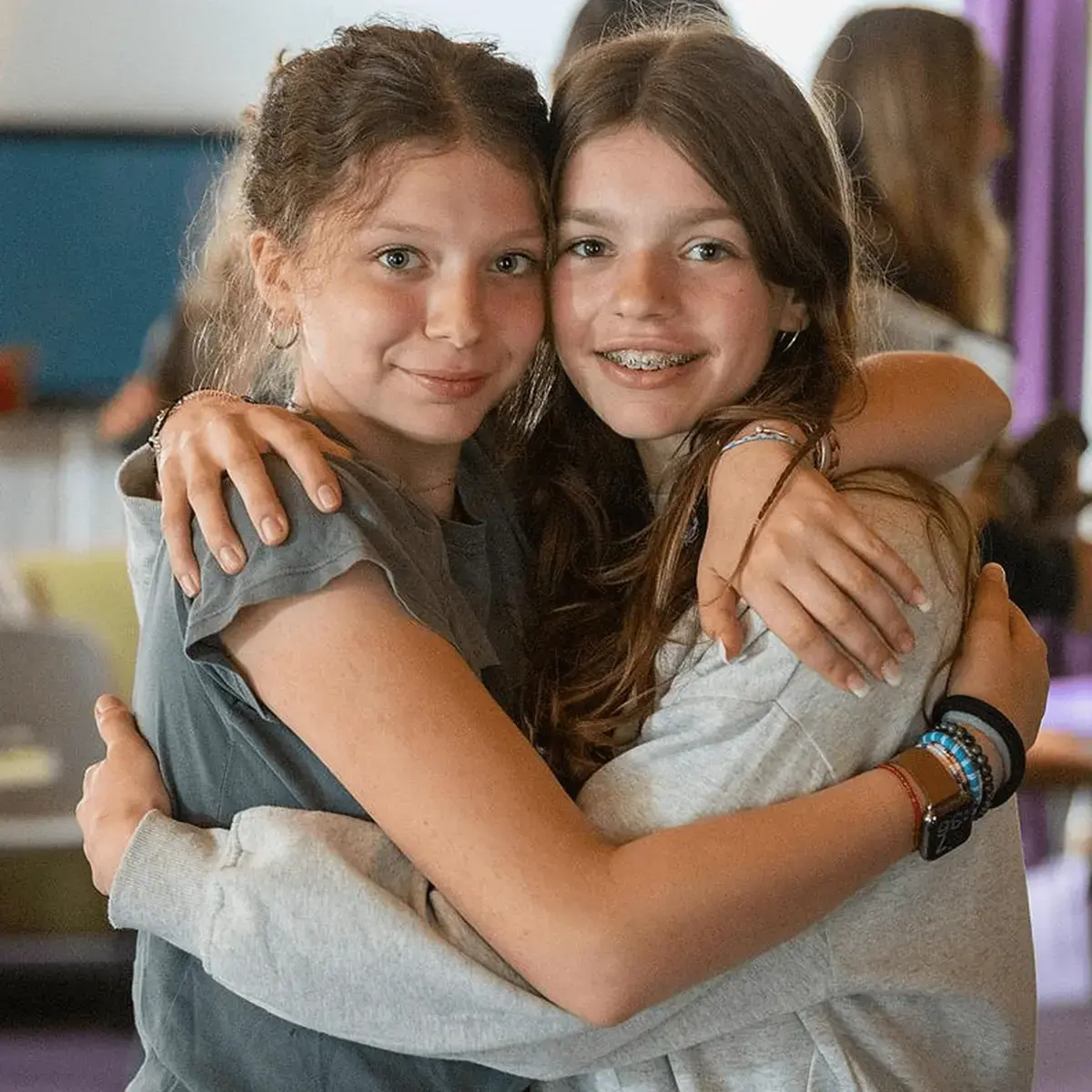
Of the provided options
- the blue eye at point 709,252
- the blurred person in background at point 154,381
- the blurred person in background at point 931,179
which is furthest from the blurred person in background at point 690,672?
the blurred person in background at point 154,381

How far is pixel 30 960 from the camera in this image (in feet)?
12.9

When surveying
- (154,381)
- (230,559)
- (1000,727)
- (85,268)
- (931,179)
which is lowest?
(154,381)

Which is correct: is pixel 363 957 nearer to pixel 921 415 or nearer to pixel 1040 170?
pixel 921 415

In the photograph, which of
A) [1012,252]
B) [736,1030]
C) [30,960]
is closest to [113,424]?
[30,960]

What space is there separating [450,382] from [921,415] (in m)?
0.41

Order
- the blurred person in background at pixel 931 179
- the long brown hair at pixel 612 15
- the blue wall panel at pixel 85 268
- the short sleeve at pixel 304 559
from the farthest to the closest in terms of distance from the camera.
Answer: the blue wall panel at pixel 85 268 → the blurred person in background at pixel 931 179 → the long brown hair at pixel 612 15 → the short sleeve at pixel 304 559

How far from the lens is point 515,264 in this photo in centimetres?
138

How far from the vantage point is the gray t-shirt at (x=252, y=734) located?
1.13 m

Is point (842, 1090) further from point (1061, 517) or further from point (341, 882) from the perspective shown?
point (1061, 517)

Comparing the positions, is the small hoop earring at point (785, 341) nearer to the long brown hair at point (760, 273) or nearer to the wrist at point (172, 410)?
the long brown hair at point (760, 273)

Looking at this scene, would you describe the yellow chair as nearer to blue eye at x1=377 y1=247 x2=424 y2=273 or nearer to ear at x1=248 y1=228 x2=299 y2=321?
ear at x1=248 y1=228 x2=299 y2=321

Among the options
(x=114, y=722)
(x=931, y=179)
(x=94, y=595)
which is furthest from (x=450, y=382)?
(x=94, y=595)

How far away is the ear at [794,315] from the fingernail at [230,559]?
0.56 m

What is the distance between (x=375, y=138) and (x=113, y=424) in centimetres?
286
